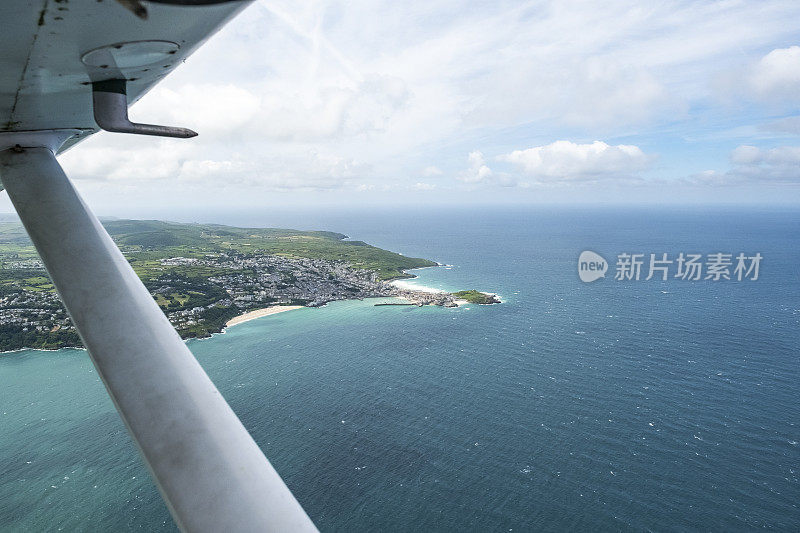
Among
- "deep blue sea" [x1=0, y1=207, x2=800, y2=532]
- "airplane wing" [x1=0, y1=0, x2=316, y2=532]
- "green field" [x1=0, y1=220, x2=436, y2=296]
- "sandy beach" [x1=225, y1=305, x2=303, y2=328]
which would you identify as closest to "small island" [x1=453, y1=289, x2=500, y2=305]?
"deep blue sea" [x1=0, y1=207, x2=800, y2=532]

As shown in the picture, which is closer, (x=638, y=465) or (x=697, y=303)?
(x=638, y=465)

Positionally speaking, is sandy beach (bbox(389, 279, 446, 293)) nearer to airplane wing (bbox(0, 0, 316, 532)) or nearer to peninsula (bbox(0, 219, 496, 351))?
peninsula (bbox(0, 219, 496, 351))

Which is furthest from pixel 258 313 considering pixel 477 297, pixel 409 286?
pixel 477 297

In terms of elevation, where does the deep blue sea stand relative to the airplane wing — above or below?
below

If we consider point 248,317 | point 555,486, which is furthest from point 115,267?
point 248,317

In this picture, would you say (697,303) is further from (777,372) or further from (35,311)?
(35,311)

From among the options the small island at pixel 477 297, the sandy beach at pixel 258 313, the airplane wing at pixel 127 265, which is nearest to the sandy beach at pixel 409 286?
the small island at pixel 477 297

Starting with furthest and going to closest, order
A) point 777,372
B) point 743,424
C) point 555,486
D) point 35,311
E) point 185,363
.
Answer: point 35,311 → point 777,372 → point 743,424 → point 555,486 → point 185,363
